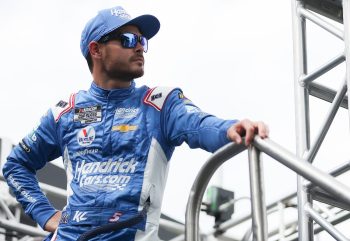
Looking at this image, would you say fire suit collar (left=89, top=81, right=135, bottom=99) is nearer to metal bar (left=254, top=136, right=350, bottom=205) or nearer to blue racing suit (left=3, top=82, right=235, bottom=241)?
blue racing suit (left=3, top=82, right=235, bottom=241)

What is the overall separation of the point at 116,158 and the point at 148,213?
25cm

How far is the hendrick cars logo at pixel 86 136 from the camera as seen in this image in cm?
396

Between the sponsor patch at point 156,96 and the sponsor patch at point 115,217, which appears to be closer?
the sponsor patch at point 115,217

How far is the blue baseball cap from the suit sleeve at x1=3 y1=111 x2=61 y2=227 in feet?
1.27

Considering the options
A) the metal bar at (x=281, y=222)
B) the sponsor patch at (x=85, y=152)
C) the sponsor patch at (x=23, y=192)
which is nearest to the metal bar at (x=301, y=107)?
the sponsor patch at (x=85, y=152)

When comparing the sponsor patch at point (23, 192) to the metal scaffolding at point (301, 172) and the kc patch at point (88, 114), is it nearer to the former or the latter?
the kc patch at point (88, 114)

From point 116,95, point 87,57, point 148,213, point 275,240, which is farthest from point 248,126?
point 275,240

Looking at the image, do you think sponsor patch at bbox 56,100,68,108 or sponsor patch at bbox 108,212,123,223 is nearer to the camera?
sponsor patch at bbox 108,212,123,223

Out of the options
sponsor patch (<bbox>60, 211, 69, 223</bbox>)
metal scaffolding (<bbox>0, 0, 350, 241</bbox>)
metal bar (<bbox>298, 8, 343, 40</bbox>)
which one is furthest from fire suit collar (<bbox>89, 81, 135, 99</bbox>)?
metal bar (<bbox>298, 8, 343, 40</bbox>)

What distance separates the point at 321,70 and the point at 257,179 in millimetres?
1732

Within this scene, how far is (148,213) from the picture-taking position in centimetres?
379

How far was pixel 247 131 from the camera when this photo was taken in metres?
3.20

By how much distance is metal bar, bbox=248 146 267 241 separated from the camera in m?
3.11

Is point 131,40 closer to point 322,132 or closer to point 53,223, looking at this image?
point 53,223
